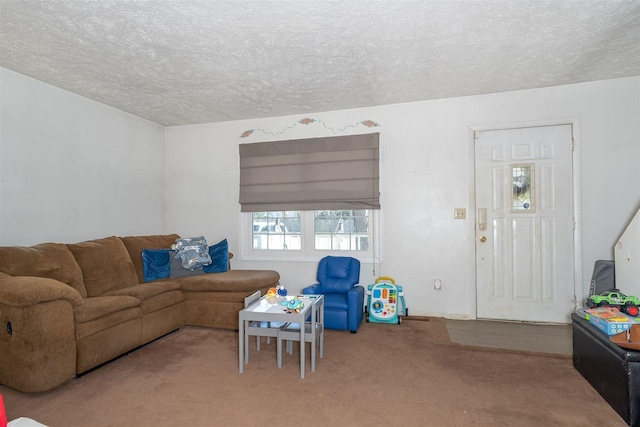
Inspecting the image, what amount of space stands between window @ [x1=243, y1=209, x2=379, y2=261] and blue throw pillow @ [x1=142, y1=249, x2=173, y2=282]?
111 centimetres

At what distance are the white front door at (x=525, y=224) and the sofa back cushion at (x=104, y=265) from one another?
3.88 m

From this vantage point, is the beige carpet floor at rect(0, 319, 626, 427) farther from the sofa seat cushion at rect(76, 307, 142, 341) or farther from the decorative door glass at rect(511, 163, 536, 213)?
the decorative door glass at rect(511, 163, 536, 213)

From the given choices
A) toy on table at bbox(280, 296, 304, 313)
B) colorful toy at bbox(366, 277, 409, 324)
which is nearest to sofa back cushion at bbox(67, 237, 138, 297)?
toy on table at bbox(280, 296, 304, 313)

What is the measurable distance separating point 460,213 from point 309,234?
6.14ft

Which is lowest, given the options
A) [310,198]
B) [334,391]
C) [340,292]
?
[334,391]

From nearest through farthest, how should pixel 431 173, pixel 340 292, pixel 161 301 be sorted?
pixel 161 301 < pixel 340 292 < pixel 431 173

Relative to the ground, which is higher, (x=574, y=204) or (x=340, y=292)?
(x=574, y=204)

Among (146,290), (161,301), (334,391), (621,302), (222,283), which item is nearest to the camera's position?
(334,391)

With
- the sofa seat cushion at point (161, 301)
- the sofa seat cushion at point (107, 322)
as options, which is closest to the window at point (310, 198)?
the sofa seat cushion at point (161, 301)

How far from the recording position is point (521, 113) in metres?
3.71

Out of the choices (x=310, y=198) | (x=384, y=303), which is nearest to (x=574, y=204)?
(x=384, y=303)

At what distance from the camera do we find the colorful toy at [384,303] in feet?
12.2

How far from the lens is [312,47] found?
2.72 m

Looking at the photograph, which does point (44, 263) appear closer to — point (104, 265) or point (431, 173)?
point (104, 265)
